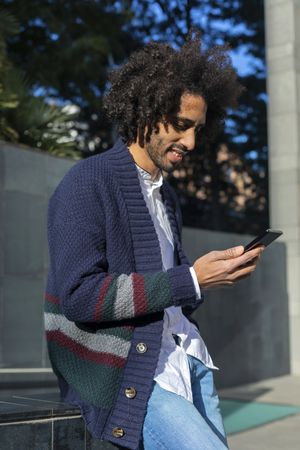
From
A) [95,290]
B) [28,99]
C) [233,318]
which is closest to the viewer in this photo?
[95,290]

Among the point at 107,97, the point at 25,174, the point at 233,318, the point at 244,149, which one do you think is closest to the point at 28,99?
the point at 25,174

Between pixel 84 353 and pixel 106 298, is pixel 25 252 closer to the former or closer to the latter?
pixel 84 353

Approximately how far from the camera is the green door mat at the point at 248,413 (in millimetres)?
6801

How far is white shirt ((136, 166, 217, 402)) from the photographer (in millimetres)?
2041

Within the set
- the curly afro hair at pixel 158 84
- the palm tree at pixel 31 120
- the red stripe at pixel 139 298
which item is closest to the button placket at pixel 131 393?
the red stripe at pixel 139 298

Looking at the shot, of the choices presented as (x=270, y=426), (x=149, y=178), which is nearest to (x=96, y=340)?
(x=149, y=178)

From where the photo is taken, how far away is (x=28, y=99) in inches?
358

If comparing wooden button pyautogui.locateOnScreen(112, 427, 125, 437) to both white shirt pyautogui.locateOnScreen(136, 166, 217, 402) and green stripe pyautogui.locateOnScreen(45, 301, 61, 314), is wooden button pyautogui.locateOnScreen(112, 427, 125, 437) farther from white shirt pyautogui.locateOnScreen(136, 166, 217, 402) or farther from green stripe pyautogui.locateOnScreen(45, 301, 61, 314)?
green stripe pyautogui.locateOnScreen(45, 301, 61, 314)

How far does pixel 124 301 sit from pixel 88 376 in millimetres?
263

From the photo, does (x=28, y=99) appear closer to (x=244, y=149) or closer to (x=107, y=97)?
(x=107, y=97)

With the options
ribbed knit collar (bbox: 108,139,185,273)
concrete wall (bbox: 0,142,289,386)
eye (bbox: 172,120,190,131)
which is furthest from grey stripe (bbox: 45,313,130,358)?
concrete wall (bbox: 0,142,289,386)

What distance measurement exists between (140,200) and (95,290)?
1.26 ft

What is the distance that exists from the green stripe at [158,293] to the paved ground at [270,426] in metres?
4.13

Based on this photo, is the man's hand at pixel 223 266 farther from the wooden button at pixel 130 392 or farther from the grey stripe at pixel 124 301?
the wooden button at pixel 130 392
